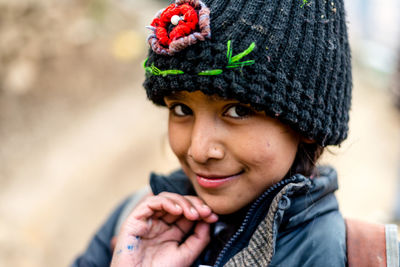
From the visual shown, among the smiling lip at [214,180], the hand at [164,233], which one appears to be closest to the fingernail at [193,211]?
the hand at [164,233]

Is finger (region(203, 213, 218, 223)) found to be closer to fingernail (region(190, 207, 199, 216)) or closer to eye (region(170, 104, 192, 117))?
fingernail (region(190, 207, 199, 216))

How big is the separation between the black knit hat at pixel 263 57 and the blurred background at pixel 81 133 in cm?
228

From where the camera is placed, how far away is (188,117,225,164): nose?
1.39 metres

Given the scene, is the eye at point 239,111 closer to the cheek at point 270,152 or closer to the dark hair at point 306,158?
the cheek at point 270,152

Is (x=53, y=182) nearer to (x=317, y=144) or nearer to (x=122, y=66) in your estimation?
(x=122, y=66)

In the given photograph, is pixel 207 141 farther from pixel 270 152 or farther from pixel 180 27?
pixel 180 27

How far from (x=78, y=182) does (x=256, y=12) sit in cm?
348

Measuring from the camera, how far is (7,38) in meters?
5.00

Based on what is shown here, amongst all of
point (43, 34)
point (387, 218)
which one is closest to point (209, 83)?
point (387, 218)

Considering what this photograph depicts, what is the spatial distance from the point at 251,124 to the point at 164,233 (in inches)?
23.6

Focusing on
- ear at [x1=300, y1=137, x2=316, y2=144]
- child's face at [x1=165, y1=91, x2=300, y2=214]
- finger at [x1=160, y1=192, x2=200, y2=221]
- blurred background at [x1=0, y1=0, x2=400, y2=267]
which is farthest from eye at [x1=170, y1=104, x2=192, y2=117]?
blurred background at [x1=0, y1=0, x2=400, y2=267]

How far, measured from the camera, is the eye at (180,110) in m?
1.52

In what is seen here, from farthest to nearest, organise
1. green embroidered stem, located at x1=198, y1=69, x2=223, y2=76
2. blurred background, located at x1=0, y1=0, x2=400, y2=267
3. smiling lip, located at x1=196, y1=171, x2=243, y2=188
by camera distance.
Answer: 1. blurred background, located at x1=0, y1=0, x2=400, y2=267
2. smiling lip, located at x1=196, y1=171, x2=243, y2=188
3. green embroidered stem, located at x1=198, y1=69, x2=223, y2=76

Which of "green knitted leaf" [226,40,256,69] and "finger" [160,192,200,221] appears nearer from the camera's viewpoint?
"green knitted leaf" [226,40,256,69]
